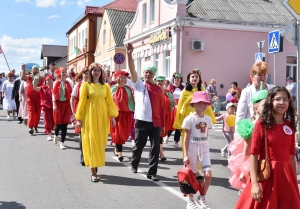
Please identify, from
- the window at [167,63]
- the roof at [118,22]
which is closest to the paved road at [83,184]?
the window at [167,63]

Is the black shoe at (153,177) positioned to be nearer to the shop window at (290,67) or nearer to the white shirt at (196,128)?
the white shirt at (196,128)

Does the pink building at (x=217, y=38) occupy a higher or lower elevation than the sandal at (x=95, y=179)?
higher

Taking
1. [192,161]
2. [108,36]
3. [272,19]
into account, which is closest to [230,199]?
[192,161]

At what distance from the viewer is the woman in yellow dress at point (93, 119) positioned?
25.7 feet

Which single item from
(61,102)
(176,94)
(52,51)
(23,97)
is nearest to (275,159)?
(176,94)

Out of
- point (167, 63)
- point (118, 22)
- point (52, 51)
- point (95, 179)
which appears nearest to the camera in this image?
point (95, 179)

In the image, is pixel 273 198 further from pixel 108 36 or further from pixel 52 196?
pixel 108 36

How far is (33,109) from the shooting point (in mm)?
14461

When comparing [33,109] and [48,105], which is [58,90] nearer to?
[48,105]

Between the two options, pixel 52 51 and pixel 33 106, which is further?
pixel 52 51

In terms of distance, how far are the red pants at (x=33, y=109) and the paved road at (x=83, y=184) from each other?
296cm

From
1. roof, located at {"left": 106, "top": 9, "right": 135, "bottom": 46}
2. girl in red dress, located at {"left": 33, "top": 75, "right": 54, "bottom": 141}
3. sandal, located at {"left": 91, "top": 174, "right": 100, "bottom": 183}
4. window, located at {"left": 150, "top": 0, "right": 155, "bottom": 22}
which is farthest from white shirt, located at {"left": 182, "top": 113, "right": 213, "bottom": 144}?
roof, located at {"left": 106, "top": 9, "right": 135, "bottom": 46}

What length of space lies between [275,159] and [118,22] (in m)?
38.6

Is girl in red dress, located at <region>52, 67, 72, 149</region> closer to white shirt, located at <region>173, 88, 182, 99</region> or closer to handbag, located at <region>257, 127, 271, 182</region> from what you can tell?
white shirt, located at <region>173, 88, 182, 99</region>
